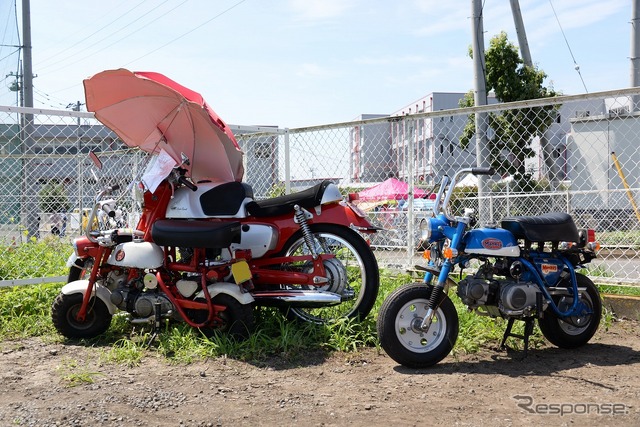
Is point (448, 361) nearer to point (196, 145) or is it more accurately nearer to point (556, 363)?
point (556, 363)

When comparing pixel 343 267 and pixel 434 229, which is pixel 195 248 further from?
pixel 434 229

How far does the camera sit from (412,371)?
4051mm

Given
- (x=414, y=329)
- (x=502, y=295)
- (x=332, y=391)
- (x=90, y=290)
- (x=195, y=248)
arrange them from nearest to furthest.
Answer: (x=332, y=391) → (x=414, y=329) → (x=502, y=295) → (x=195, y=248) → (x=90, y=290)

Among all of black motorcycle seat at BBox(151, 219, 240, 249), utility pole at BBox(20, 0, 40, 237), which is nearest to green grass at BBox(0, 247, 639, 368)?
black motorcycle seat at BBox(151, 219, 240, 249)

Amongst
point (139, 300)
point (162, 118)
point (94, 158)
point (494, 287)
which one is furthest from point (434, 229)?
point (94, 158)

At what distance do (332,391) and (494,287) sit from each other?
4.34 feet

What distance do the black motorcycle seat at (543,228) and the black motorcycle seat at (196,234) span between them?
6.22 ft

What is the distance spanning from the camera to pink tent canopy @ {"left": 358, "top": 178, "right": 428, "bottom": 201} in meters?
7.37

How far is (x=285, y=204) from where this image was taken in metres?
4.87

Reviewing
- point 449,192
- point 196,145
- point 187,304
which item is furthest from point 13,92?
point 449,192

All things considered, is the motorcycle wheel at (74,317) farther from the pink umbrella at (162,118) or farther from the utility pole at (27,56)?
the utility pole at (27,56)

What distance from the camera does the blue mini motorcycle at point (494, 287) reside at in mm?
4102

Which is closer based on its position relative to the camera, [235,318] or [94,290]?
[235,318]

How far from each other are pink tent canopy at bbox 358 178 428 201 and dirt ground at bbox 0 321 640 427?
3.05 m
